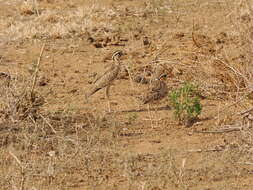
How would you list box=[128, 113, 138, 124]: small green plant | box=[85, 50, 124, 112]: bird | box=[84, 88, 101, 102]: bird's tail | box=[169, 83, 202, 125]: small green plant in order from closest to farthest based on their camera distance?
box=[169, 83, 202, 125]: small green plant, box=[128, 113, 138, 124]: small green plant, box=[85, 50, 124, 112]: bird, box=[84, 88, 101, 102]: bird's tail

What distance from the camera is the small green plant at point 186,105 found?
8.27 m

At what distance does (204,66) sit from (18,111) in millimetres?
2741

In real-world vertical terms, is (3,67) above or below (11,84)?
below

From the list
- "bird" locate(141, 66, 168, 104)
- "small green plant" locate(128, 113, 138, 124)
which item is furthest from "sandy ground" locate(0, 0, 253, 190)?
"bird" locate(141, 66, 168, 104)

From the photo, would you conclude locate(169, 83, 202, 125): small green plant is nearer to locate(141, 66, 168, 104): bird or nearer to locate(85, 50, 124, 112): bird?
locate(141, 66, 168, 104): bird

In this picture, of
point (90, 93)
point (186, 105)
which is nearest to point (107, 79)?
point (90, 93)

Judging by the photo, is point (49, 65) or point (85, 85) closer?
point (85, 85)

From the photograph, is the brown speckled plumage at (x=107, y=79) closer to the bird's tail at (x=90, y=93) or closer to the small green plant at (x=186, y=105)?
the bird's tail at (x=90, y=93)

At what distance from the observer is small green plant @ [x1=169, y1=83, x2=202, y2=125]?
8.27 metres

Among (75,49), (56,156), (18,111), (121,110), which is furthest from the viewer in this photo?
(75,49)

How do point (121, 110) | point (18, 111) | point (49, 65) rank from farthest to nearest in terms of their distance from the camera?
1. point (49, 65)
2. point (121, 110)
3. point (18, 111)

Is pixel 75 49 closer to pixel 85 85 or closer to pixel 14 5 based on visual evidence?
pixel 85 85

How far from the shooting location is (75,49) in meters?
11.9

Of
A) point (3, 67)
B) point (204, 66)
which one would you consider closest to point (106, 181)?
point (204, 66)
